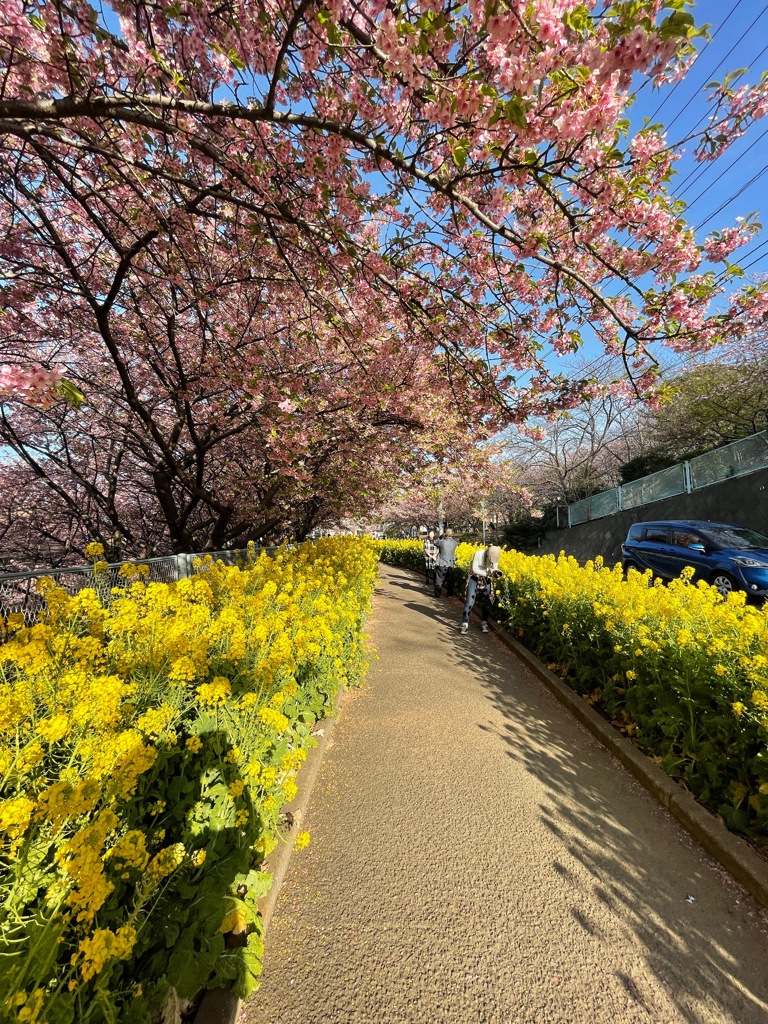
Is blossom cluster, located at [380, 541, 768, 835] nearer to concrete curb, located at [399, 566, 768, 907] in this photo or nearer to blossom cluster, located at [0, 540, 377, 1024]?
concrete curb, located at [399, 566, 768, 907]

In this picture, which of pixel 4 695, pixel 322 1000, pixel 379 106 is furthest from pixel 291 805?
pixel 379 106

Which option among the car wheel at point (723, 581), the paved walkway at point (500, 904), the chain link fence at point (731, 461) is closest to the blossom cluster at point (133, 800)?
the paved walkway at point (500, 904)

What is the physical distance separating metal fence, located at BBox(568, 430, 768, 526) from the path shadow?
12.3 meters

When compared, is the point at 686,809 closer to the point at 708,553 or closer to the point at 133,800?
the point at 133,800

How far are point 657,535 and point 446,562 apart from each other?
509 cm

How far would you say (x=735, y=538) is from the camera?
27.3 feet

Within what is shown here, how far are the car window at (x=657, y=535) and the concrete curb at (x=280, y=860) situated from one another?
879cm

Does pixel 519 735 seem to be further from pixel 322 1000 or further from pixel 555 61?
pixel 555 61

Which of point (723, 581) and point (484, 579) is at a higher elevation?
point (484, 579)

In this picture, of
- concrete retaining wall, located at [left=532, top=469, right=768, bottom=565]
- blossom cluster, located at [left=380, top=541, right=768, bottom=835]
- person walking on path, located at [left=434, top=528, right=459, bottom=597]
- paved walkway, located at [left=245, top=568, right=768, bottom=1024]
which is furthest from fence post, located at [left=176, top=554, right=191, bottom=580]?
concrete retaining wall, located at [left=532, top=469, right=768, bottom=565]

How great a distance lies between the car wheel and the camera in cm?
752

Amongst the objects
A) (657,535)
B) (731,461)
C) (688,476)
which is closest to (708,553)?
(657,535)

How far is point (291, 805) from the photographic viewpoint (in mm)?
2584

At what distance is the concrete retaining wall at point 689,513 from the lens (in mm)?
11172
